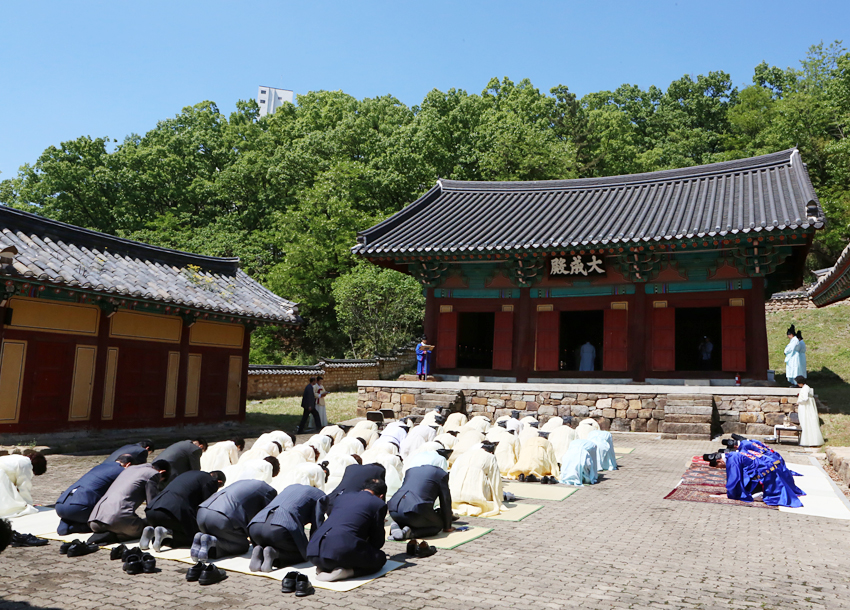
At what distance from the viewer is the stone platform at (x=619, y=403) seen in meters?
15.0

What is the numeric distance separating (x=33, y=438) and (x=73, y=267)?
12.3 ft

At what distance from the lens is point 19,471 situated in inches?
308

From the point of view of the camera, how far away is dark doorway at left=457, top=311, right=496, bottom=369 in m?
23.0

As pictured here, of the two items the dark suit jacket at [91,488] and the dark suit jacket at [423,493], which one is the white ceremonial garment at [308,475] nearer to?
the dark suit jacket at [423,493]

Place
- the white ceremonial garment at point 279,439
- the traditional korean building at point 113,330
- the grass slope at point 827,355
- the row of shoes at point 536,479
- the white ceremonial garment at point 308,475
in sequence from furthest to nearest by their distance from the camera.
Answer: the grass slope at point 827,355
the traditional korean building at point 113,330
the row of shoes at point 536,479
the white ceremonial garment at point 279,439
the white ceremonial garment at point 308,475

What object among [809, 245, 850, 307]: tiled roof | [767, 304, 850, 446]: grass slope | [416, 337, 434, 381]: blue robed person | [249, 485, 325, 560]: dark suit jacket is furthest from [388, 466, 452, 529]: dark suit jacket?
[416, 337, 434, 381]: blue robed person

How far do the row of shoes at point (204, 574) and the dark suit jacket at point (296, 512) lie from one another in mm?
603

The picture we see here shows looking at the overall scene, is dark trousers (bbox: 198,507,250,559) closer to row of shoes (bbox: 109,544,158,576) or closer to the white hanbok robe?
row of shoes (bbox: 109,544,158,576)

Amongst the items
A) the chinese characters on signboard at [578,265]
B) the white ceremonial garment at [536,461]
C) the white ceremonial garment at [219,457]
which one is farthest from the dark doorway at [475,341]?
the white ceremonial garment at [219,457]

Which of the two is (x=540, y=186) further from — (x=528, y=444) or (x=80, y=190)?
(x=80, y=190)

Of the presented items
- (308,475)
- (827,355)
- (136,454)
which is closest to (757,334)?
(827,355)

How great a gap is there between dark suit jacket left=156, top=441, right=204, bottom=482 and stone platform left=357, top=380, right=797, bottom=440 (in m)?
10.00

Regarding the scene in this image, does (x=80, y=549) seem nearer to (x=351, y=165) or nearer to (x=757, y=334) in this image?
(x=757, y=334)

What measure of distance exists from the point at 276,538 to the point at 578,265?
13.8m
